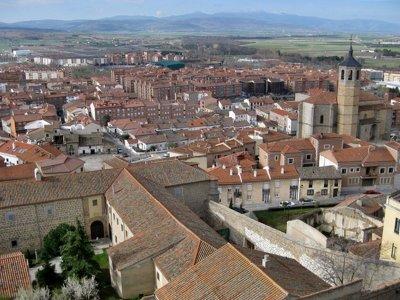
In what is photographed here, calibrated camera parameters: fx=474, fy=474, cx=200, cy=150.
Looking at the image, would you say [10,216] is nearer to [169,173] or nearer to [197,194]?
[169,173]

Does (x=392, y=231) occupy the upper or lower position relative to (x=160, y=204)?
lower

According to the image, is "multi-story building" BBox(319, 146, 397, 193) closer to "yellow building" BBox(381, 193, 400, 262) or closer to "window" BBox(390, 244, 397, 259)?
"yellow building" BBox(381, 193, 400, 262)

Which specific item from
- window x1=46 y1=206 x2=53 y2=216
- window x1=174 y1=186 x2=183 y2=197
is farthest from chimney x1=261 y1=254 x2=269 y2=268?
window x1=46 y1=206 x2=53 y2=216

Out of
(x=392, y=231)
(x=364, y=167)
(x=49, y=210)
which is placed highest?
(x=392, y=231)

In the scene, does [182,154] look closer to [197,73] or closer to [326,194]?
[326,194]

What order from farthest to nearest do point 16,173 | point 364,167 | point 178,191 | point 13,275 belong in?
point 364,167, point 16,173, point 178,191, point 13,275

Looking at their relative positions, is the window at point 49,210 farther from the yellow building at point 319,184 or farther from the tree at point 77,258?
the yellow building at point 319,184

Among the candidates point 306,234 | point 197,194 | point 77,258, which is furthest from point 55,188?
point 306,234
